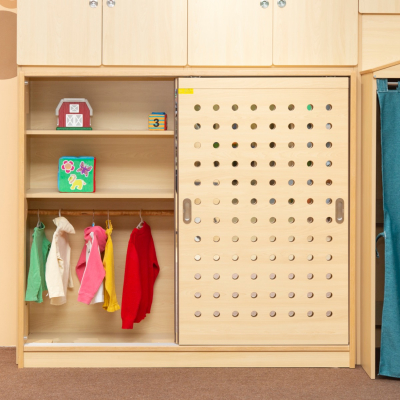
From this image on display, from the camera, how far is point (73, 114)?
2.86m

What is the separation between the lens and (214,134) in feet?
8.82

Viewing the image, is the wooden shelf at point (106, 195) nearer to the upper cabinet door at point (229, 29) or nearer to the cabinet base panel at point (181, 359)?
the upper cabinet door at point (229, 29)

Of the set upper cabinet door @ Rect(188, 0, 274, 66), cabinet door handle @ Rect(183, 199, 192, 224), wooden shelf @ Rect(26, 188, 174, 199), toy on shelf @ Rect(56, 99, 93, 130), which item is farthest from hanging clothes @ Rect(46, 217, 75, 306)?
upper cabinet door @ Rect(188, 0, 274, 66)

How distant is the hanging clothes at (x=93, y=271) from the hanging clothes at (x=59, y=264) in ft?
0.41

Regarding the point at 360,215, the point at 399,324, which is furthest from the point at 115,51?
the point at 399,324

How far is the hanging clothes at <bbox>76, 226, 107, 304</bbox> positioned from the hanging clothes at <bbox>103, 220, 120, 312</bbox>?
0.04 m

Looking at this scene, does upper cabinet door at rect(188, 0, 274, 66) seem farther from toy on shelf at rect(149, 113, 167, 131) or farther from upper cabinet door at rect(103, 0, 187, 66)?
toy on shelf at rect(149, 113, 167, 131)

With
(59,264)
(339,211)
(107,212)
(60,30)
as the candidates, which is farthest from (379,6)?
(59,264)

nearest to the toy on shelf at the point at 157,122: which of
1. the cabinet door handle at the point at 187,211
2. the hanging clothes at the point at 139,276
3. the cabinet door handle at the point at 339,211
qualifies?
the cabinet door handle at the point at 187,211

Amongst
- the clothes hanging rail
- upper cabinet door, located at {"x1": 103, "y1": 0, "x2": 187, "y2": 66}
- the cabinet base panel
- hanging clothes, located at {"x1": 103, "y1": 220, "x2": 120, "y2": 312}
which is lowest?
the cabinet base panel

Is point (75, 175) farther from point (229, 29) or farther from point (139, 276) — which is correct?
point (229, 29)

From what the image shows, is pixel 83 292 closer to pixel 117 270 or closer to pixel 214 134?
pixel 117 270

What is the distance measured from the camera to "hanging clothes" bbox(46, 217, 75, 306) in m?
2.80

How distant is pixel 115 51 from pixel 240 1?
792 millimetres
